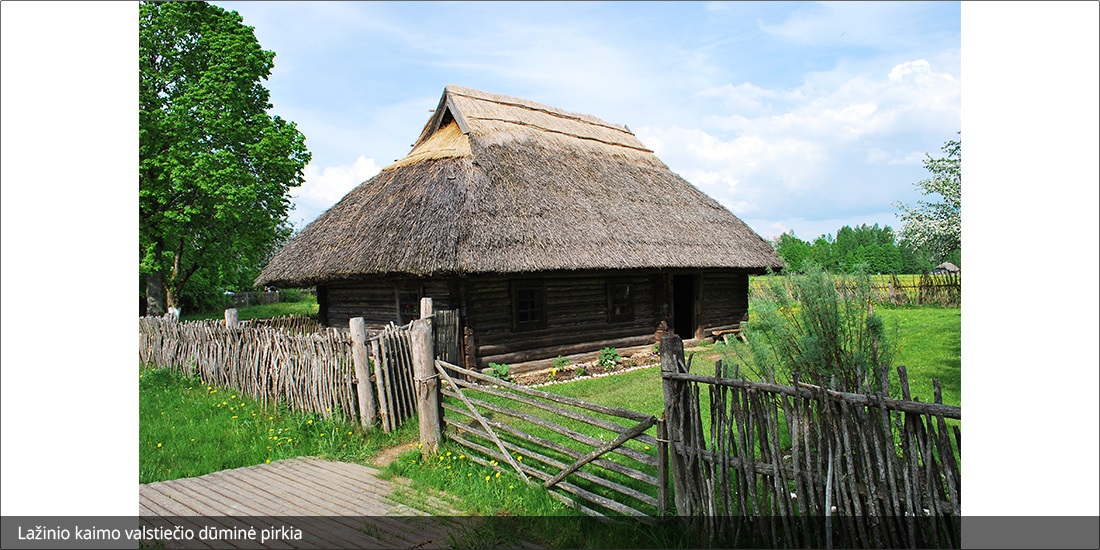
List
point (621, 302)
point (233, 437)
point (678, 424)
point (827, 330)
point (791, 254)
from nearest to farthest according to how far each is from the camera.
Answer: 1. point (678, 424)
2. point (827, 330)
3. point (233, 437)
4. point (621, 302)
5. point (791, 254)

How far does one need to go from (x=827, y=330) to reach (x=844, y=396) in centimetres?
166

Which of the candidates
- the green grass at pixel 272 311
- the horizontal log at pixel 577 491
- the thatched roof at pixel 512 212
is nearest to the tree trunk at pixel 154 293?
the green grass at pixel 272 311

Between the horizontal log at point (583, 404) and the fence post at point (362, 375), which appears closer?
the horizontal log at point (583, 404)

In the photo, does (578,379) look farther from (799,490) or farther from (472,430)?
(799,490)

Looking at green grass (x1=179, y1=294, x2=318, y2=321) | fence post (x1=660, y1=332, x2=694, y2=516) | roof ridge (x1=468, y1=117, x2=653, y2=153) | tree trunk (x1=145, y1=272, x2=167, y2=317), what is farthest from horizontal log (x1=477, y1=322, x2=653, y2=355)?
green grass (x1=179, y1=294, x2=318, y2=321)

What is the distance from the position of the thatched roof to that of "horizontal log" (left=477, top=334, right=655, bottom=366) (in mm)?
1732

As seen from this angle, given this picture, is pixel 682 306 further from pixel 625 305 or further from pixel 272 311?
pixel 272 311

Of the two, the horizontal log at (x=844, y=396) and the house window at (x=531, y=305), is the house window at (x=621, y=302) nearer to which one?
the house window at (x=531, y=305)

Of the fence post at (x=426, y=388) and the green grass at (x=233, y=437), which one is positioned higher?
the fence post at (x=426, y=388)

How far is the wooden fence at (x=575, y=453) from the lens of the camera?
171 inches

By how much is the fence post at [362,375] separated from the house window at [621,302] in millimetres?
6648

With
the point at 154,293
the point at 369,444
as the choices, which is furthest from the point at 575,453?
the point at 154,293

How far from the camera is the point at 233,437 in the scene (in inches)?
264

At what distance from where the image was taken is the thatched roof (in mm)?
10367
